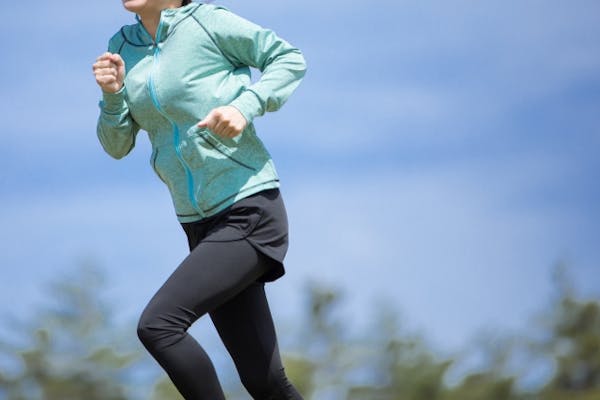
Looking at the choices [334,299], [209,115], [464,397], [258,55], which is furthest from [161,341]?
[334,299]

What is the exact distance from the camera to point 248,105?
11.1ft

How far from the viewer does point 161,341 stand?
129 inches

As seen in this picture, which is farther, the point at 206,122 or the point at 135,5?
the point at 135,5

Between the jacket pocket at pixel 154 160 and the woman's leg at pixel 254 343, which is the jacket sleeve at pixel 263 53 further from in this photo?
the woman's leg at pixel 254 343

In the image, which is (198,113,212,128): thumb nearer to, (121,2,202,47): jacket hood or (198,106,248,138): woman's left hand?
(198,106,248,138): woman's left hand

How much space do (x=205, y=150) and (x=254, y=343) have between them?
26.9 inches

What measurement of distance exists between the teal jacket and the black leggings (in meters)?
0.21

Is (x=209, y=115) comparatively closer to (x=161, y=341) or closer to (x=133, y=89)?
(x=133, y=89)

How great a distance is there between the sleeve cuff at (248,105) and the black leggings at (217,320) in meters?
0.42

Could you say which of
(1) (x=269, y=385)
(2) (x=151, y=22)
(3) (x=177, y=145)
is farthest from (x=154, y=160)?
(1) (x=269, y=385)

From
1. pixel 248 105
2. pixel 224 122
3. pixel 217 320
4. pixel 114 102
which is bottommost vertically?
pixel 217 320

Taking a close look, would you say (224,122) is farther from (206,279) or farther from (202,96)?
(206,279)

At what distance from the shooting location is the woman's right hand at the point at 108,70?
3.55m

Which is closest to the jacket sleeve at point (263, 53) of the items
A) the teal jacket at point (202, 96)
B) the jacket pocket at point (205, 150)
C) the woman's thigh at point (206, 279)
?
the teal jacket at point (202, 96)
